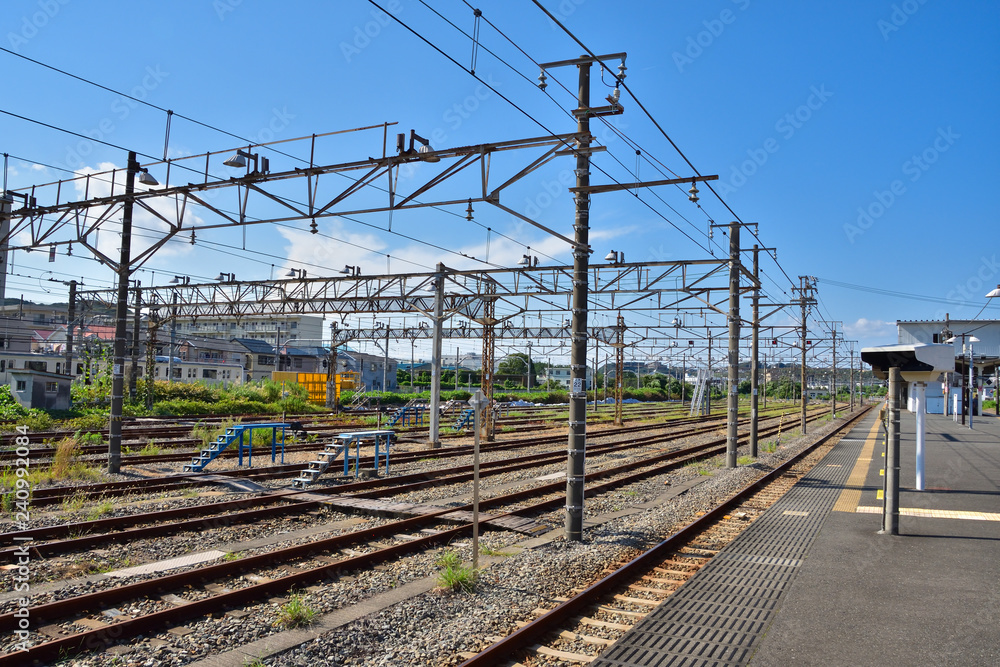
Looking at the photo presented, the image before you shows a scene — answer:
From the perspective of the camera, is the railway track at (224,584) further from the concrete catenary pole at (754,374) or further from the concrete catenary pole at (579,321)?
the concrete catenary pole at (754,374)

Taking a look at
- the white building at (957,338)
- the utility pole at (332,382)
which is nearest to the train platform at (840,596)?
the utility pole at (332,382)

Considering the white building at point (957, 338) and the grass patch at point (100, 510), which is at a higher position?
the white building at point (957, 338)

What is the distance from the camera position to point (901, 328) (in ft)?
268

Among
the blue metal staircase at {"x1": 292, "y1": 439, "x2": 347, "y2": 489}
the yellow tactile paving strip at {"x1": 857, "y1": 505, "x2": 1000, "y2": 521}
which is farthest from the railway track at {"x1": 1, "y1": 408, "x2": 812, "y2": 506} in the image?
the yellow tactile paving strip at {"x1": 857, "y1": 505, "x2": 1000, "y2": 521}

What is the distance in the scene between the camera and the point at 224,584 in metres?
7.65

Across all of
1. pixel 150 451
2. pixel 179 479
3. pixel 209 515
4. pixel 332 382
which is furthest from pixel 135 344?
pixel 209 515

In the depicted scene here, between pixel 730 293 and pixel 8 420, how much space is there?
26972mm

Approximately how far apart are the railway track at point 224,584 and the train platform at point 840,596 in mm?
3778

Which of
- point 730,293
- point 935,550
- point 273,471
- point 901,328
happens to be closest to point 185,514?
Answer: point 273,471

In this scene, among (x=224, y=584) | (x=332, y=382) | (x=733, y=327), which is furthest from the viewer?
(x=332, y=382)

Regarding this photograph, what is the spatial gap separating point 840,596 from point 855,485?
9969mm

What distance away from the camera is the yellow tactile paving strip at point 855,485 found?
41.9ft

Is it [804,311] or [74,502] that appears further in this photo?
[804,311]

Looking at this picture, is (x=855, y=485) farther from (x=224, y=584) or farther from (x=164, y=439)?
(x=164, y=439)
